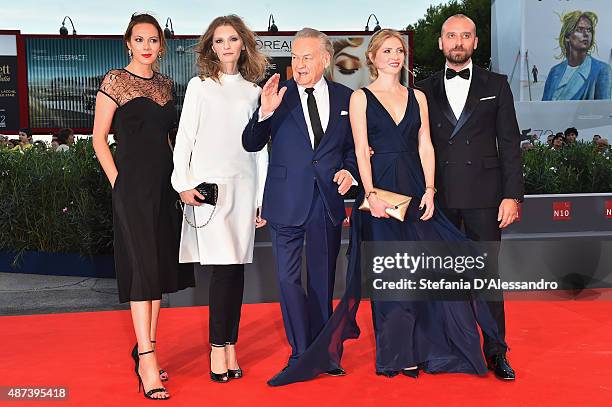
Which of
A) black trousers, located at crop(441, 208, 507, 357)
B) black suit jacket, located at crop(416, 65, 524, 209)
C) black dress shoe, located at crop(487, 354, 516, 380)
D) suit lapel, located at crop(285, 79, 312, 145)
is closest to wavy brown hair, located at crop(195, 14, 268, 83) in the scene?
suit lapel, located at crop(285, 79, 312, 145)

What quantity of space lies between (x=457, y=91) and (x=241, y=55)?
1127 millimetres

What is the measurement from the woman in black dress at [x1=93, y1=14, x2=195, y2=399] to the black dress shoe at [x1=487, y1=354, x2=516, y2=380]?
5.52 ft

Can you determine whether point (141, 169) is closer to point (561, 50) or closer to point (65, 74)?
point (65, 74)

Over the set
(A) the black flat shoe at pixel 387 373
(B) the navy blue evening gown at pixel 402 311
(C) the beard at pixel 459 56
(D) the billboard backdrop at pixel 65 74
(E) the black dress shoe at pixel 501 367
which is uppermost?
(D) the billboard backdrop at pixel 65 74

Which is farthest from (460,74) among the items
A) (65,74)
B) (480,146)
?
(65,74)

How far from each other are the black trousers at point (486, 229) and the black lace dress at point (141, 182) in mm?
1462

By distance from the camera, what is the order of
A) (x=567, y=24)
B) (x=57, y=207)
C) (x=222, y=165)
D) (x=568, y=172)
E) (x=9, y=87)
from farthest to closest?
(x=567, y=24)
(x=9, y=87)
(x=57, y=207)
(x=568, y=172)
(x=222, y=165)

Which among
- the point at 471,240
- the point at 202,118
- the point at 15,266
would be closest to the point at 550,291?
the point at 471,240

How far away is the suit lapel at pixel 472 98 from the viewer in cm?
410

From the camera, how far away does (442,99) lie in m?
4.16

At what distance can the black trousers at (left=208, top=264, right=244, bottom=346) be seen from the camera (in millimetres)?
4086

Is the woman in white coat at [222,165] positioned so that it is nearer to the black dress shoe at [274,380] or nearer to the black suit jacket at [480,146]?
the black dress shoe at [274,380]

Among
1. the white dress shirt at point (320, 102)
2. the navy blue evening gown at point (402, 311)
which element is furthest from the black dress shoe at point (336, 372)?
the white dress shirt at point (320, 102)

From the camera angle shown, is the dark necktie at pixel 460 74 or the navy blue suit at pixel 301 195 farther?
the dark necktie at pixel 460 74
